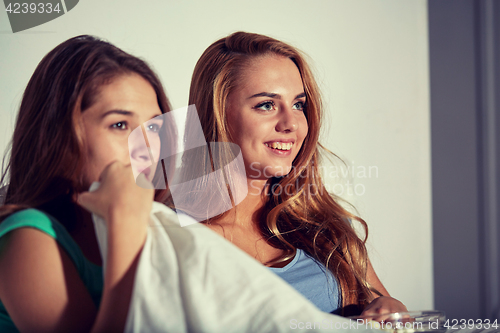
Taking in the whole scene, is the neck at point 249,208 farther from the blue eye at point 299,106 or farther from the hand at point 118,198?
the hand at point 118,198

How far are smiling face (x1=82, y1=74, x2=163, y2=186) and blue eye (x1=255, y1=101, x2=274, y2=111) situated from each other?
262 millimetres

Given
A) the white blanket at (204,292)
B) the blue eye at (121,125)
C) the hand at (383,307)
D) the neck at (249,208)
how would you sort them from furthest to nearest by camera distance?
the neck at (249,208), the hand at (383,307), the blue eye at (121,125), the white blanket at (204,292)

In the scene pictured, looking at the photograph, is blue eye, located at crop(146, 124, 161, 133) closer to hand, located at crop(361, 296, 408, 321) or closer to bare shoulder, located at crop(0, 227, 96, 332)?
bare shoulder, located at crop(0, 227, 96, 332)

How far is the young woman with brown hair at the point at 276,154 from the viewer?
2.36 feet

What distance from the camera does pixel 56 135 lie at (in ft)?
1.67

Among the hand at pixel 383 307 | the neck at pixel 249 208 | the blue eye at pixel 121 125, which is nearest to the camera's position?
the blue eye at pixel 121 125

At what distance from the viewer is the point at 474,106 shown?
3.73ft

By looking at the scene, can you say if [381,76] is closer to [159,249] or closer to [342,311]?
[342,311]

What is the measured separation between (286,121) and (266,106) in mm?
53

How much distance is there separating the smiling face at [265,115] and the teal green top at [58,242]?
36 cm

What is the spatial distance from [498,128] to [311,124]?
72 centimetres

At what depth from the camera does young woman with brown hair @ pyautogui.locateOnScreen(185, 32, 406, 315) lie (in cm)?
72

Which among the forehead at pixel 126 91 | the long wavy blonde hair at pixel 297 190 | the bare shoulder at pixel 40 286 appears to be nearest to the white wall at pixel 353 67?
the long wavy blonde hair at pixel 297 190

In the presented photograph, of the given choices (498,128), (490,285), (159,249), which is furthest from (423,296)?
(159,249)
